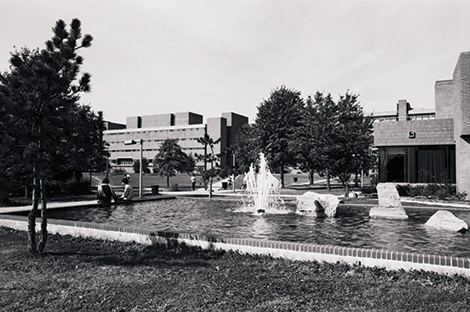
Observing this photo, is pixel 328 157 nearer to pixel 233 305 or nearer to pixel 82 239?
pixel 82 239

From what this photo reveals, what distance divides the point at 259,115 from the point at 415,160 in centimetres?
1579

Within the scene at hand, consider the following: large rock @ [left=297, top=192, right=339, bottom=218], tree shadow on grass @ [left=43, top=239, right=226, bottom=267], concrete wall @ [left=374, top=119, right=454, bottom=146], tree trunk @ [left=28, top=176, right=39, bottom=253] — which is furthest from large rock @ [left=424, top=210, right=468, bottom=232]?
concrete wall @ [left=374, top=119, right=454, bottom=146]

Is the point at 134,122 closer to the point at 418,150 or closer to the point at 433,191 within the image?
the point at 418,150

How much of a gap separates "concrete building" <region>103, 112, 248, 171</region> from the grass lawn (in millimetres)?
82523

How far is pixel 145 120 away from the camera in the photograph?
115875 mm

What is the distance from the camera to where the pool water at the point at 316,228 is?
7.23 metres

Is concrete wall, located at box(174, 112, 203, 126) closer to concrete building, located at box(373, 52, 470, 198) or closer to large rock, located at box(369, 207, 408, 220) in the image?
concrete building, located at box(373, 52, 470, 198)

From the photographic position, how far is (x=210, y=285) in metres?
4.86

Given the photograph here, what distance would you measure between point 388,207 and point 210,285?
9048mm

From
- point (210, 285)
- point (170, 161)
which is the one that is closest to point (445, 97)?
point (170, 161)

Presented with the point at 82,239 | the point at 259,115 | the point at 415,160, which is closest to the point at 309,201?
the point at 82,239

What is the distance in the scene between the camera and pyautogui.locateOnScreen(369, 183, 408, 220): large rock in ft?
38.1

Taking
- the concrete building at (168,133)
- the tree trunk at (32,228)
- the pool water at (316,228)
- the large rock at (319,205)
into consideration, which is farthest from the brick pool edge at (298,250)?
the concrete building at (168,133)

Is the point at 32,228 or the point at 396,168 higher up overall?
the point at 396,168
